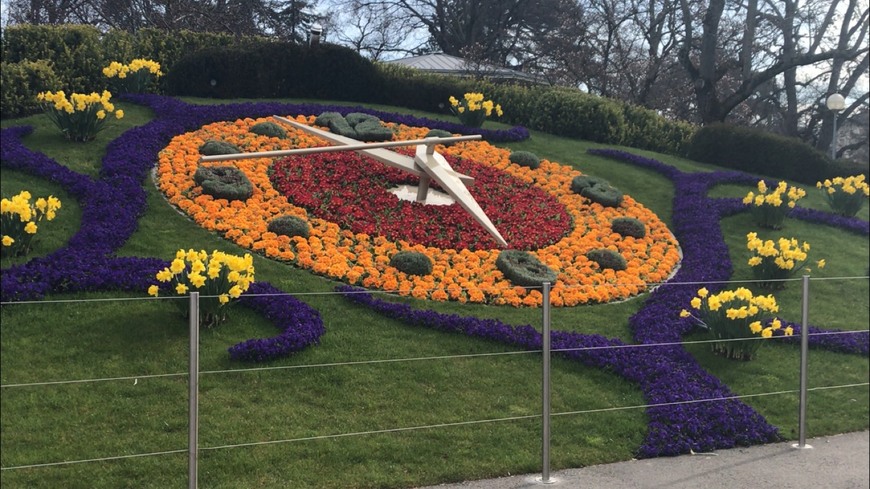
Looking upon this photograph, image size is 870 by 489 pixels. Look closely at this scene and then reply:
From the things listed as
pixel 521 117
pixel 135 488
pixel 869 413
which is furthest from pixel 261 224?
pixel 869 413

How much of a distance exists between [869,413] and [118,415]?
5.95 meters

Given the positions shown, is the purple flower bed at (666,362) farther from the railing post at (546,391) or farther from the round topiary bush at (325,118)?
the round topiary bush at (325,118)

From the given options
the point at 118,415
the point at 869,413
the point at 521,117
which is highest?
the point at 521,117

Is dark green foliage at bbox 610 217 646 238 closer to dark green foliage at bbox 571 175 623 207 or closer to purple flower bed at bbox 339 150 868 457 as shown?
dark green foliage at bbox 571 175 623 207

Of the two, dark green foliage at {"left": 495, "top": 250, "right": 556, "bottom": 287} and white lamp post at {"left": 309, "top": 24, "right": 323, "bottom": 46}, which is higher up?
white lamp post at {"left": 309, "top": 24, "right": 323, "bottom": 46}

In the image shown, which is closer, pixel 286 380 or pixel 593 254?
Result: pixel 286 380

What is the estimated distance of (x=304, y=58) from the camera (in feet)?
26.4

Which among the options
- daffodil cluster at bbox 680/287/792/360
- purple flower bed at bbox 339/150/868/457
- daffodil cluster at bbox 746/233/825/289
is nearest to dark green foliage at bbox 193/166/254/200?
purple flower bed at bbox 339/150/868/457

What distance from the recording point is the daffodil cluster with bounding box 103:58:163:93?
284 inches

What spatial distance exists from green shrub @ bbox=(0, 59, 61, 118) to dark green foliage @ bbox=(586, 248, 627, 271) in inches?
203

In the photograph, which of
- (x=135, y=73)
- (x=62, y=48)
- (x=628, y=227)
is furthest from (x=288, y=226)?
(x=628, y=227)

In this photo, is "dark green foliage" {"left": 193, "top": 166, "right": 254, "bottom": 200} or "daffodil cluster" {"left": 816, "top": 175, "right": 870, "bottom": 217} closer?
"dark green foliage" {"left": 193, "top": 166, "right": 254, "bottom": 200}

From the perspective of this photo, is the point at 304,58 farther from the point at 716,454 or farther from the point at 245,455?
the point at 716,454

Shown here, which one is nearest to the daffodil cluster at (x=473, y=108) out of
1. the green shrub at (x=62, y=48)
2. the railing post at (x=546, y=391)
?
the green shrub at (x=62, y=48)
